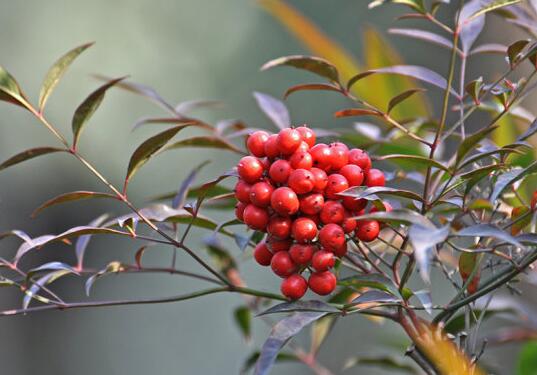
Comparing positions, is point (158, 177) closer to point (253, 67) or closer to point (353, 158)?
point (253, 67)

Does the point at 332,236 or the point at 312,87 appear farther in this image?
the point at 312,87

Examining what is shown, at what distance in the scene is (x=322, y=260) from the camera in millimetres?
590

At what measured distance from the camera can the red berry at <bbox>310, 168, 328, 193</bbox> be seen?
589mm

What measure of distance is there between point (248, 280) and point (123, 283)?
466mm

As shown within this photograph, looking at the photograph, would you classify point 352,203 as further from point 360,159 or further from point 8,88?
point 8,88

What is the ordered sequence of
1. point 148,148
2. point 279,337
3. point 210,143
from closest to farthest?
point 279,337 → point 148,148 → point 210,143

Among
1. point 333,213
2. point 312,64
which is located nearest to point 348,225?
point 333,213

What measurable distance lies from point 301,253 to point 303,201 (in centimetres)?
4

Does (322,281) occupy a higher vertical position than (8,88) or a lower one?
lower

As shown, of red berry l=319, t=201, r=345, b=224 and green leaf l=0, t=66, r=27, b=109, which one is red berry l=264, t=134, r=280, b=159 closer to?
red berry l=319, t=201, r=345, b=224

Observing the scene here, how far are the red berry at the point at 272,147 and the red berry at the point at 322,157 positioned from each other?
1.2 inches

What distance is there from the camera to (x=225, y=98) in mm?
3143

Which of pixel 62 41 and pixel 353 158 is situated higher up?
pixel 353 158

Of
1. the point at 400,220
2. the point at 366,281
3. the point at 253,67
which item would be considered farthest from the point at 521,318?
the point at 253,67
